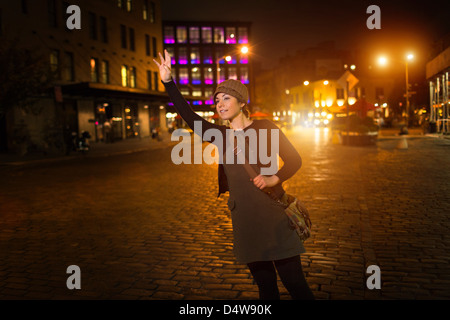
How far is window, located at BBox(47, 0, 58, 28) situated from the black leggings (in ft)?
112

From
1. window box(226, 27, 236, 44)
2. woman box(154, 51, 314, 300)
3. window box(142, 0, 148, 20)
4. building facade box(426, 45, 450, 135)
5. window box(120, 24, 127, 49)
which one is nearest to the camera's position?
woman box(154, 51, 314, 300)

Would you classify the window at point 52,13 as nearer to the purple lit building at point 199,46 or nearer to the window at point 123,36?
the window at point 123,36

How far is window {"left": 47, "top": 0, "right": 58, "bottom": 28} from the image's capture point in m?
33.0

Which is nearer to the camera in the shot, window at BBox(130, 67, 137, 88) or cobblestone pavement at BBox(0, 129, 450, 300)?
cobblestone pavement at BBox(0, 129, 450, 300)

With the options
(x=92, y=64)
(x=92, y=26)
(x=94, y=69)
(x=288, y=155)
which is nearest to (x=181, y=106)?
(x=288, y=155)

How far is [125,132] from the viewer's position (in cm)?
4400

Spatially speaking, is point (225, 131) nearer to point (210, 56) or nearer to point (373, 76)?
point (373, 76)

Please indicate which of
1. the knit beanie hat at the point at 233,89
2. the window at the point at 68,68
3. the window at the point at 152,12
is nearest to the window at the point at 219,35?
the window at the point at 152,12

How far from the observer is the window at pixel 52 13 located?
108 feet

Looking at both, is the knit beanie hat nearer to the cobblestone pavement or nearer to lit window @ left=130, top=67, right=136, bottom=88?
the cobblestone pavement

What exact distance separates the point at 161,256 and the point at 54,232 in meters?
2.36

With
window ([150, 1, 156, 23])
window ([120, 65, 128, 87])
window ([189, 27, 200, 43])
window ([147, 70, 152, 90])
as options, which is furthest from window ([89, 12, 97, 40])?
window ([189, 27, 200, 43])

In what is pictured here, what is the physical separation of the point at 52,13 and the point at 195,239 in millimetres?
31469

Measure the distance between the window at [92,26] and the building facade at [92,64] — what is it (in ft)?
0.16
